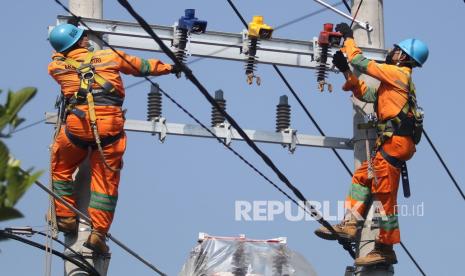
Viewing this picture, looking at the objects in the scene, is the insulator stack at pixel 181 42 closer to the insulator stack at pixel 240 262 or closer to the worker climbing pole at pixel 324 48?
the worker climbing pole at pixel 324 48

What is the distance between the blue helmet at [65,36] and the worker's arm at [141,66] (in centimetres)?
41

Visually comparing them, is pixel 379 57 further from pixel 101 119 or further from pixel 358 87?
pixel 101 119

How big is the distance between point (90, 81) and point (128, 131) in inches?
30.5

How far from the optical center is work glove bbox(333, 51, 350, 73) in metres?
10.0

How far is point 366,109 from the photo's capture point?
10344mm

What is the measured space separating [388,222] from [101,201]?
2.62 m

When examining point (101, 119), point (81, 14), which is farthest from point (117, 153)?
point (81, 14)

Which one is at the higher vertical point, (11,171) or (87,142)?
(87,142)

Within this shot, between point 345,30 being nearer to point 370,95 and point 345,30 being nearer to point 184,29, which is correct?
point 370,95

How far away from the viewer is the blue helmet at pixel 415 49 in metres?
10.3

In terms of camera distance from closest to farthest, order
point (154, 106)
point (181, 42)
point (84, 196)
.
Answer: point (84, 196), point (181, 42), point (154, 106)

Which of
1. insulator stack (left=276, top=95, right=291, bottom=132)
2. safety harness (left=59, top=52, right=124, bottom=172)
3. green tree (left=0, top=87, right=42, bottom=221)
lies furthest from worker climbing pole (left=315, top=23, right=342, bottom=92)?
green tree (left=0, top=87, right=42, bottom=221)

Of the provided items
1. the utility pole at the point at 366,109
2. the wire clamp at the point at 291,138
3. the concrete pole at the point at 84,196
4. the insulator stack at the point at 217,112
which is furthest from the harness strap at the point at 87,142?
the utility pole at the point at 366,109

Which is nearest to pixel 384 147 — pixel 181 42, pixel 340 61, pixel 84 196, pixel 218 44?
Result: pixel 340 61
